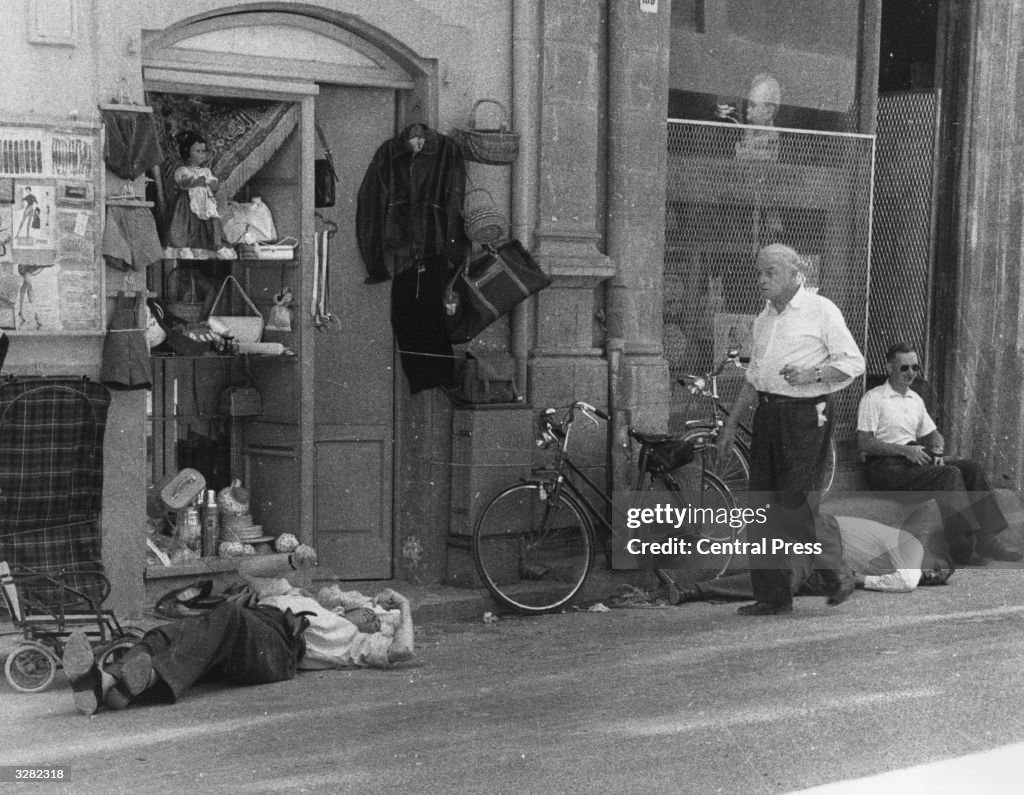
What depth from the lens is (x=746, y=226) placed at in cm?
1162

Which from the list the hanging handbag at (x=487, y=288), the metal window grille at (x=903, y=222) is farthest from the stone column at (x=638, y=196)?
the metal window grille at (x=903, y=222)

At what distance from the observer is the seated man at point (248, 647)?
274 inches

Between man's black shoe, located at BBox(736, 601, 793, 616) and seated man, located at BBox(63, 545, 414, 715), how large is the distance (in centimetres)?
214

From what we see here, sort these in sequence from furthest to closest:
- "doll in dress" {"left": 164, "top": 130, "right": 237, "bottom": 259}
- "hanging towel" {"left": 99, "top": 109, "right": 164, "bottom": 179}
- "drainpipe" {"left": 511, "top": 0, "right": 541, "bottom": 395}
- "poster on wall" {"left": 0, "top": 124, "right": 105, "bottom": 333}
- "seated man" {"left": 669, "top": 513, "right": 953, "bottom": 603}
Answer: "drainpipe" {"left": 511, "top": 0, "right": 541, "bottom": 395} < "seated man" {"left": 669, "top": 513, "right": 953, "bottom": 603} < "doll in dress" {"left": 164, "top": 130, "right": 237, "bottom": 259} < "hanging towel" {"left": 99, "top": 109, "right": 164, "bottom": 179} < "poster on wall" {"left": 0, "top": 124, "right": 105, "bottom": 333}

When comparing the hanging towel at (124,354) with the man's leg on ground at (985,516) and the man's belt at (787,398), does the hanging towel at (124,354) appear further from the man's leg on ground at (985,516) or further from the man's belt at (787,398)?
the man's leg on ground at (985,516)

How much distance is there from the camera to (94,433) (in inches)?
334

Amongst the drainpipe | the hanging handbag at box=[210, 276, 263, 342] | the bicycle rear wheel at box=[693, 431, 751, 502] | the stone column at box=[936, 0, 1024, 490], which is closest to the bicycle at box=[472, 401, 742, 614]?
the bicycle rear wheel at box=[693, 431, 751, 502]

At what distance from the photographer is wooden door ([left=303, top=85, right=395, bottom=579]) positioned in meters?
9.62

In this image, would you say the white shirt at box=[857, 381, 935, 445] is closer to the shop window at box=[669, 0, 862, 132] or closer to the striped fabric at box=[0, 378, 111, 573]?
the shop window at box=[669, 0, 862, 132]

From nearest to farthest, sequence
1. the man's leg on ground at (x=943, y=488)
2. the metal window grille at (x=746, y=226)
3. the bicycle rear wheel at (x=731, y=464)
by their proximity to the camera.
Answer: the bicycle rear wheel at (x=731, y=464) → the man's leg on ground at (x=943, y=488) → the metal window grille at (x=746, y=226)

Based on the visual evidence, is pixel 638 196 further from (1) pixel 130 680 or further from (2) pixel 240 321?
(1) pixel 130 680

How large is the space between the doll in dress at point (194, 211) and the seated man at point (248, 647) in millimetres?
1928

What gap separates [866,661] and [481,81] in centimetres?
411

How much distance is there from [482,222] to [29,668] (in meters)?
3.77
